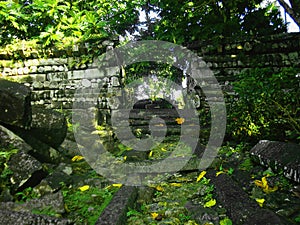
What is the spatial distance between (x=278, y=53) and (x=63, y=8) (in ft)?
24.0

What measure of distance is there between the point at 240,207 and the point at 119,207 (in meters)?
1.18

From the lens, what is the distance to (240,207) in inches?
88.7

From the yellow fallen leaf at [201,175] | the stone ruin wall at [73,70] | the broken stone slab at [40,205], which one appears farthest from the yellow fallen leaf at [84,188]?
the stone ruin wall at [73,70]

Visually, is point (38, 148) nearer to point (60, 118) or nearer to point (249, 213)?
point (60, 118)

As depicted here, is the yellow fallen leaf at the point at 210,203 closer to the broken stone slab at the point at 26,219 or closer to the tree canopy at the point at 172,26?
the broken stone slab at the point at 26,219

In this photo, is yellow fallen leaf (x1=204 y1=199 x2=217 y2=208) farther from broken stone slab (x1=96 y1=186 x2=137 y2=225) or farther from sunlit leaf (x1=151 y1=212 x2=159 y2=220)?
broken stone slab (x1=96 y1=186 x2=137 y2=225)

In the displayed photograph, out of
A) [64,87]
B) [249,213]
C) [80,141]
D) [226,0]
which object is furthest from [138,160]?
[226,0]

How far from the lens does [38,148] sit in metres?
3.84

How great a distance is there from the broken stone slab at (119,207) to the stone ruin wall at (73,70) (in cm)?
496

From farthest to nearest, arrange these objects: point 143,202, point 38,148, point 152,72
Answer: point 152,72 → point 38,148 → point 143,202

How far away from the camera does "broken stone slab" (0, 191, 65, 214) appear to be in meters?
2.47

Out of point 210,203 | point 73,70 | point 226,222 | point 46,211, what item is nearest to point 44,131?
point 46,211

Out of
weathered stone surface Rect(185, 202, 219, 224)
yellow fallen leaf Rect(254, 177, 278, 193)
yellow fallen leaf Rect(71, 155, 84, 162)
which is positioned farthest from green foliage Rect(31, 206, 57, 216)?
yellow fallen leaf Rect(254, 177, 278, 193)

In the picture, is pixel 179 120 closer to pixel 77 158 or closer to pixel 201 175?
pixel 77 158
